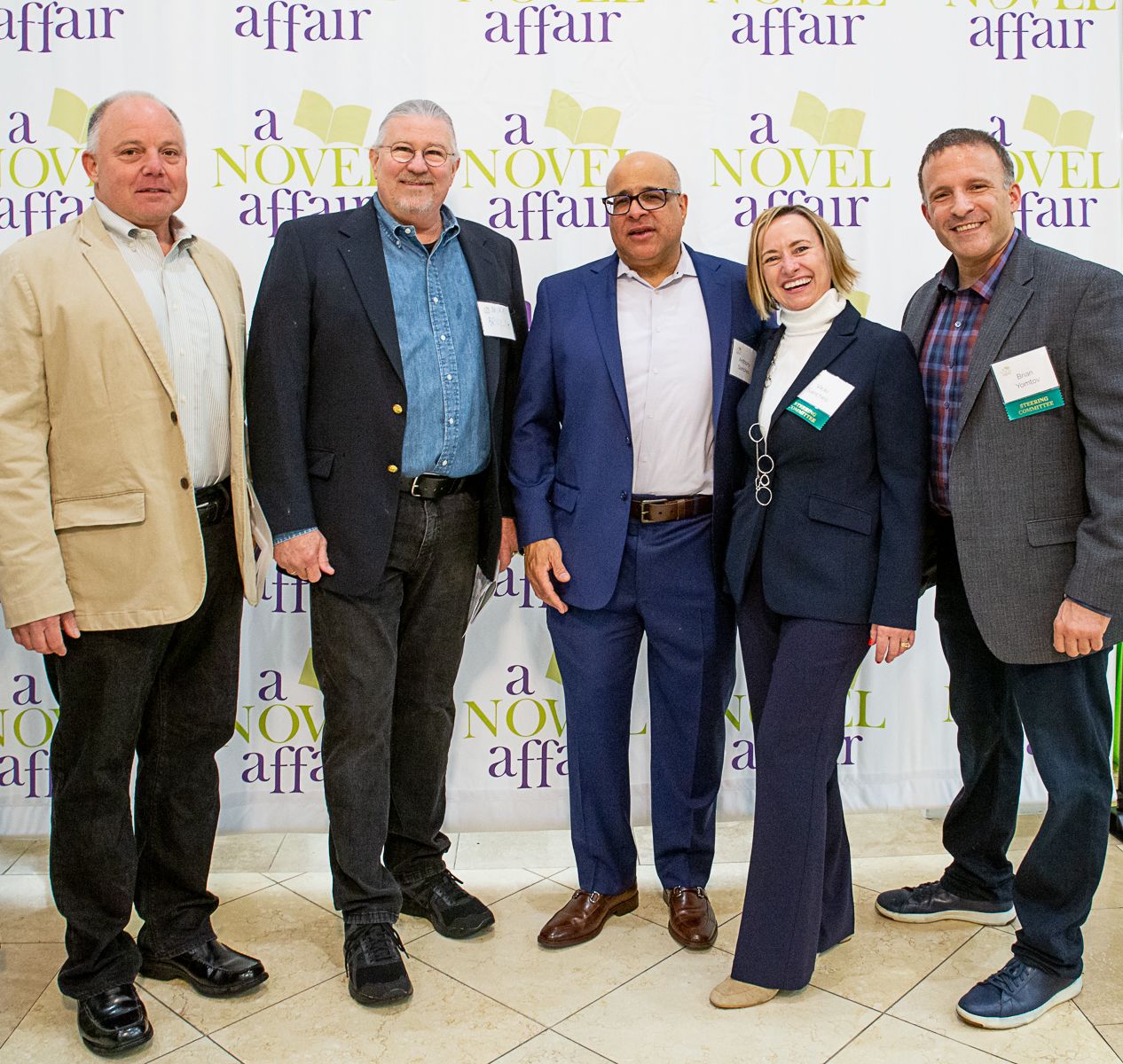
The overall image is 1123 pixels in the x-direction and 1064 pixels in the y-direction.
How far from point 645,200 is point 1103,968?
76.5 inches

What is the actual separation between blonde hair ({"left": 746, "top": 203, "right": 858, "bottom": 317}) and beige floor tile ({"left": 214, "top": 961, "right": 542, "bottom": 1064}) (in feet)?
5.13

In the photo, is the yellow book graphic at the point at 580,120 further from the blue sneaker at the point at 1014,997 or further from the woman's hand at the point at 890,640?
the blue sneaker at the point at 1014,997

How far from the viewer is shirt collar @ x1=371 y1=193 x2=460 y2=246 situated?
237cm

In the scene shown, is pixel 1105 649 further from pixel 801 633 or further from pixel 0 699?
pixel 0 699

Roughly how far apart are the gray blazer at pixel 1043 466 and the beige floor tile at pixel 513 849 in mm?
1429

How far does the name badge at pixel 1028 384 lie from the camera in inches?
78.4

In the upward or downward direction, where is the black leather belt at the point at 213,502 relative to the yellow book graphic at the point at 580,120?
downward

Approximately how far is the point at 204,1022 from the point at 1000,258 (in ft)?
7.23

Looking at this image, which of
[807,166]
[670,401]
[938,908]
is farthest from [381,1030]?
[807,166]

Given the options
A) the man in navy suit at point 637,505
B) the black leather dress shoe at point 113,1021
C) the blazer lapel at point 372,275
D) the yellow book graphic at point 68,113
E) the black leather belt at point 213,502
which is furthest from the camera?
the yellow book graphic at point 68,113

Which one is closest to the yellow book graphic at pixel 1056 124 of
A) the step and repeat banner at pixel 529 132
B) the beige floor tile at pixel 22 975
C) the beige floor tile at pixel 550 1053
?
the step and repeat banner at pixel 529 132

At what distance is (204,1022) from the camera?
85.4 inches

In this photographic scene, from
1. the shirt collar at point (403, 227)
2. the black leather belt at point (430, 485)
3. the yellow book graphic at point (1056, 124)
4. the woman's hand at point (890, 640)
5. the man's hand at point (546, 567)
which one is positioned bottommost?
the woman's hand at point (890, 640)

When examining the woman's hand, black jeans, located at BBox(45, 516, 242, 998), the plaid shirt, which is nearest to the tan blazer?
black jeans, located at BBox(45, 516, 242, 998)
